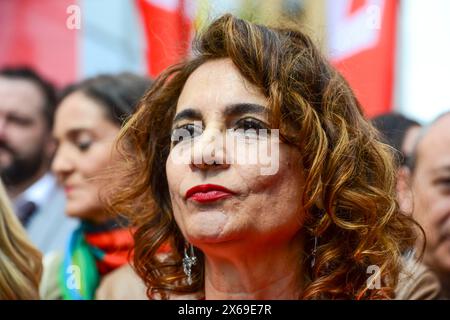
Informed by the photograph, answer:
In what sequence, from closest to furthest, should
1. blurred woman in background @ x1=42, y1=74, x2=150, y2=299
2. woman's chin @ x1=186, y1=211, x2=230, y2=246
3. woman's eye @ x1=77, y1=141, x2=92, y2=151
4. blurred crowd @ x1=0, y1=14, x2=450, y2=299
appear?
woman's chin @ x1=186, y1=211, x2=230, y2=246, blurred crowd @ x1=0, y1=14, x2=450, y2=299, blurred woman in background @ x1=42, y1=74, x2=150, y2=299, woman's eye @ x1=77, y1=141, x2=92, y2=151

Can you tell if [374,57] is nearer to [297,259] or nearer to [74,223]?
[297,259]

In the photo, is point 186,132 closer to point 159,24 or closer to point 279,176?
point 279,176

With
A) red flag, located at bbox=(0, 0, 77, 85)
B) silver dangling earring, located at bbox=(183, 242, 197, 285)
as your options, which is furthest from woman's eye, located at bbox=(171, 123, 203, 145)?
red flag, located at bbox=(0, 0, 77, 85)

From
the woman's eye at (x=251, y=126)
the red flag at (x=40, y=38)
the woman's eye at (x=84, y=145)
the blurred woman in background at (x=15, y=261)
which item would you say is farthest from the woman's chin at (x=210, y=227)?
the red flag at (x=40, y=38)

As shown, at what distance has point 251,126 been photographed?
2.15 metres

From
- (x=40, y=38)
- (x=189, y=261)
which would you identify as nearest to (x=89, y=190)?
(x=189, y=261)

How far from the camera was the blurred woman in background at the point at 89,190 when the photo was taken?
2963 millimetres

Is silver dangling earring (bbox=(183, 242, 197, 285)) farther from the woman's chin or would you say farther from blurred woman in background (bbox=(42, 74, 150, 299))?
blurred woman in background (bbox=(42, 74, 150, 299))

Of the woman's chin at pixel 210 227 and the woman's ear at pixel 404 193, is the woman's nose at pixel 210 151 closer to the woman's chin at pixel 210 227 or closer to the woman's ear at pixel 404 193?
the woman's chin at pixel 210 227

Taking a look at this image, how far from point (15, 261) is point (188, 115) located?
2.69 feet

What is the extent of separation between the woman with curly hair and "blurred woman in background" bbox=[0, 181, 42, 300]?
2.12ft

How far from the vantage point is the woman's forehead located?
2.17 metres
